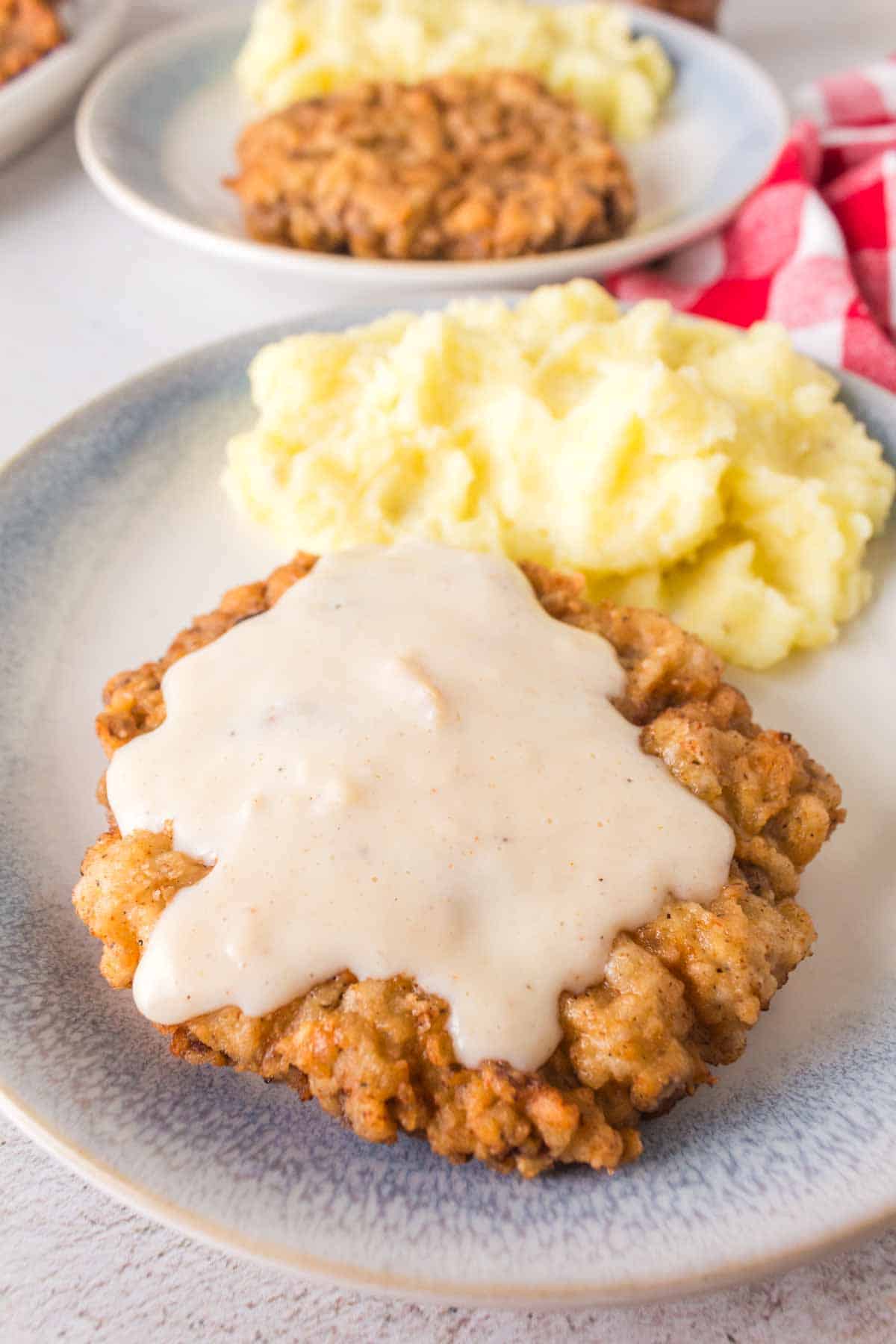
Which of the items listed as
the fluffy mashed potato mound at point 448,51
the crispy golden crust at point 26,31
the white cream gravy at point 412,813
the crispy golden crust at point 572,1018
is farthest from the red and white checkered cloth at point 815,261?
the crispy golden crust at point 26,31

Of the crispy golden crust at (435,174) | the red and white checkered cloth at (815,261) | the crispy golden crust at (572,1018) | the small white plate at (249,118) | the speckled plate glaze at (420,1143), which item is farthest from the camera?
the crispy golden crust at (435,174)

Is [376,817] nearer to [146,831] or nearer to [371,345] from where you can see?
[146,831]

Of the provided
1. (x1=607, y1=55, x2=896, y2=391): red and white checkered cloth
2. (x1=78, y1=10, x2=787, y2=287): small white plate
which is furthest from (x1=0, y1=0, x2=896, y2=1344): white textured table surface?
(x1=78, y1=10, x2=787, y2=287): small white plate

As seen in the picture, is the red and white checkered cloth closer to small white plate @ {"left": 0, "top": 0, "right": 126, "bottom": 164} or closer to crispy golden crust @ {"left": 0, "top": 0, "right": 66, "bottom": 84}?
Answer: small white plate @ {"left": 0, "top": 0, "right": 126, "bottom": 164}

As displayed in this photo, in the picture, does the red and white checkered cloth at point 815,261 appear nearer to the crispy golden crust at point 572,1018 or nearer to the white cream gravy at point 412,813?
the white cream gravy at point 412,813

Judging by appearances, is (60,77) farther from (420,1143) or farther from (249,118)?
(420,1143)
